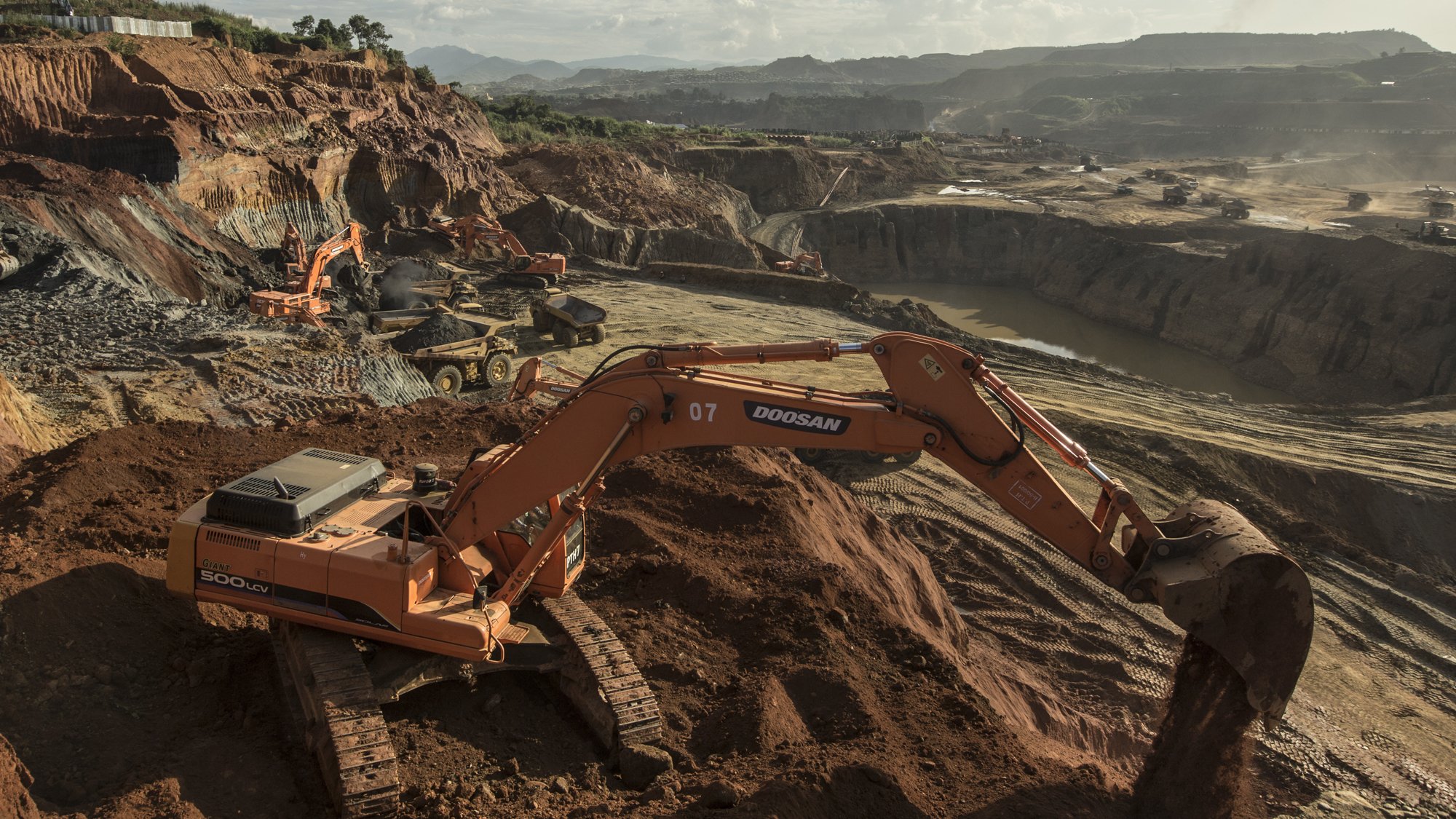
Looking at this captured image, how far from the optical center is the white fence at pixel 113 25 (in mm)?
33250

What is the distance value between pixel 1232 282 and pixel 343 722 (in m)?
38.4

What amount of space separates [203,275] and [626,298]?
11.3 meters

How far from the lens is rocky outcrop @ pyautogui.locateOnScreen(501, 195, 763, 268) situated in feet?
112

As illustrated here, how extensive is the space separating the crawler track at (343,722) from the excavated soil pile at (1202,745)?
5.20 metres

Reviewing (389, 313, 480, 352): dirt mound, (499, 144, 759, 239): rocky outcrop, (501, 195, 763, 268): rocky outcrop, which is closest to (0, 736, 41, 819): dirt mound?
(389, 313, 480, 352): dirt mound

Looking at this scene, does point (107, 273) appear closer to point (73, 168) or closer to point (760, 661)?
point (73, 168)

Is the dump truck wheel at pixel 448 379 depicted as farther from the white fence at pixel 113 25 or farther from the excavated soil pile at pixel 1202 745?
the white fence at pixel 113 25

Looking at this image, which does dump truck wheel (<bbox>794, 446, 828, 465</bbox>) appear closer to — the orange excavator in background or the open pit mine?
the open pit mine

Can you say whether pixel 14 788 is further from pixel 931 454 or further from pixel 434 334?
pixel 434 334

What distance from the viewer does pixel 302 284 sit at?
64.6 ft

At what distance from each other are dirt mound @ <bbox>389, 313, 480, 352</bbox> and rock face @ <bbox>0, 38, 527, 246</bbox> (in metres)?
11.0

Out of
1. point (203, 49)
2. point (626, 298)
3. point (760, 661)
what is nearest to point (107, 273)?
point (626, 298)

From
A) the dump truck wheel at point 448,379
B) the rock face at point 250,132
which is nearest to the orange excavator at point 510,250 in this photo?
the rock face at point 250,132

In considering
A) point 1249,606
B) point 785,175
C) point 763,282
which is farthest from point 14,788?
point 785,175
